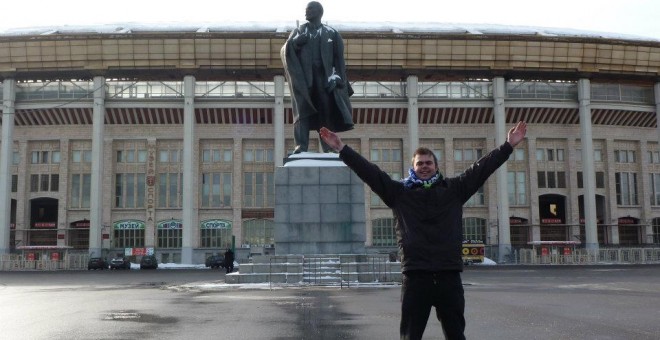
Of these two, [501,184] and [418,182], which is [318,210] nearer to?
[418,182]

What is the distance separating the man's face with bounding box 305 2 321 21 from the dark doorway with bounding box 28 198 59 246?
47.4m

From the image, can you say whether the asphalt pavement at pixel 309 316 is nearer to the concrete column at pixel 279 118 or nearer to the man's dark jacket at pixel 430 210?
the man's dark jacket at pixel 430 210

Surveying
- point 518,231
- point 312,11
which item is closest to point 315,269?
point 312,11

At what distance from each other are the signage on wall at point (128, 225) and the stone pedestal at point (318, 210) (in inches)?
1703

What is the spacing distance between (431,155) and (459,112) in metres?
56.2

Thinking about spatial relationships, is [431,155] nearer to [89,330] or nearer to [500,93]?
[89,330]

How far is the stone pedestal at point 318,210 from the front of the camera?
63.2 ft

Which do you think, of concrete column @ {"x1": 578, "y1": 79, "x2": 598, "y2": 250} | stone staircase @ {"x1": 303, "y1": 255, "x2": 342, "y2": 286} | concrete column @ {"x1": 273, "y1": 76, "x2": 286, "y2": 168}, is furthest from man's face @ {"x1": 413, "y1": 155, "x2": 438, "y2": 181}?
concrete column @ {"x1": 578, "y1": 79, "x2": 598, "y2": 250}

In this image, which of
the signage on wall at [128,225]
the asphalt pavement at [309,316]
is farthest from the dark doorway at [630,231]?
the asphalt pavement at [309,316]

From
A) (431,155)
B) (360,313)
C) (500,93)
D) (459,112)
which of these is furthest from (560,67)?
(431,155)

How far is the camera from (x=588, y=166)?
189 feet

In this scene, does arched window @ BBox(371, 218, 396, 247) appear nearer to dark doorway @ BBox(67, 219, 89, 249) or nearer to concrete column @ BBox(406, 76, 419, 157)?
concrete column @ BBox(406, 76, 419, 157)

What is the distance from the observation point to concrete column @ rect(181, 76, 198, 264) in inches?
2160

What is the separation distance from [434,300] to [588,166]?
57.0 meters
